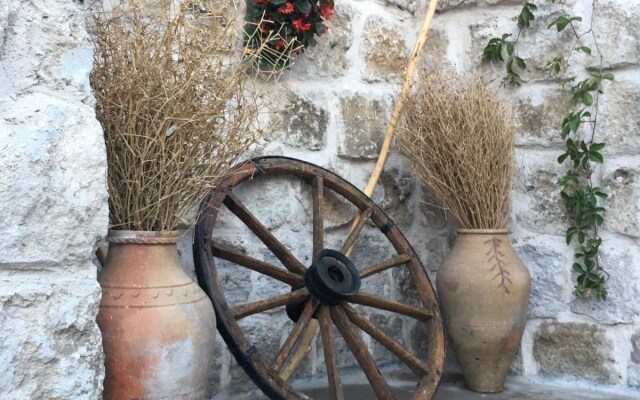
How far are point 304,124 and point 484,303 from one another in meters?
0.79

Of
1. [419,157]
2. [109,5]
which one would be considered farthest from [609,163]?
[109,5]

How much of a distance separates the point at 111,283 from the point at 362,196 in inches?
41.6

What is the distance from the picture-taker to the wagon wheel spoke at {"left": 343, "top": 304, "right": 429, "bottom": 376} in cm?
213

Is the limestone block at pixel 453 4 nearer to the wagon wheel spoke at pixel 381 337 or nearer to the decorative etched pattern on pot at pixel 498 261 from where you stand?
the decorative etched pattern on pot at pixel 498 261

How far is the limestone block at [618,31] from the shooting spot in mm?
2420

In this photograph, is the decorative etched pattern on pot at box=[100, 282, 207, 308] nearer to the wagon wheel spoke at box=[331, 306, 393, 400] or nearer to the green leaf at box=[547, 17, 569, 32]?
the wagon wheel spoke at box=[331, 306, 393, 400]

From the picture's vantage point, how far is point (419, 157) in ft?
8.06

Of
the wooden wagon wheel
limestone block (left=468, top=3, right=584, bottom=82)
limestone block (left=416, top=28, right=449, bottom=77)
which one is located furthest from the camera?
limestone block (left=416, top=28, right=449, bottom=77)

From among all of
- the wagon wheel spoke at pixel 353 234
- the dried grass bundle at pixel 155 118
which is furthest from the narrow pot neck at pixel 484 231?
the dried grass bundle at pixel 155 118

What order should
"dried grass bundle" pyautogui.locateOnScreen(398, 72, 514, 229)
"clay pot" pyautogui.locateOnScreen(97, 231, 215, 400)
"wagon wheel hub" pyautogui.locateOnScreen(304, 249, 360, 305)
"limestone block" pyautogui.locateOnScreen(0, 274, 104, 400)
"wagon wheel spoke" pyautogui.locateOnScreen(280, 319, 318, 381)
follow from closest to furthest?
"limestone block" pyautogui.locateOnScreen(0, 274, 104, 400) < "clay pot" pyautogui.locateOnScreen(97, 231, 215, 400) < "wagon wheel hub" pyautogui.locateOnScreen(304, 249, 360, 305) < "wagon wheel spoke" pyautogui.locateOnScreen(280, 319, 318, 381) < "dried grass bundle" pyautogui.locateOnScreen(398, 72, 514, 229)

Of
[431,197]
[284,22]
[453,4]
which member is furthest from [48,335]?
[453,4]

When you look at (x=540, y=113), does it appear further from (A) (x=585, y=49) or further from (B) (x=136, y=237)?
(B) (x=136, y=237)

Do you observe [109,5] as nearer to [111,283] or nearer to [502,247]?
[111,283]

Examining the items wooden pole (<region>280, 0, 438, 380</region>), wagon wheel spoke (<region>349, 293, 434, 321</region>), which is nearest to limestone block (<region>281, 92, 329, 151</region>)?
wooden pole (<region>280, 0, 438, 380</region>)
